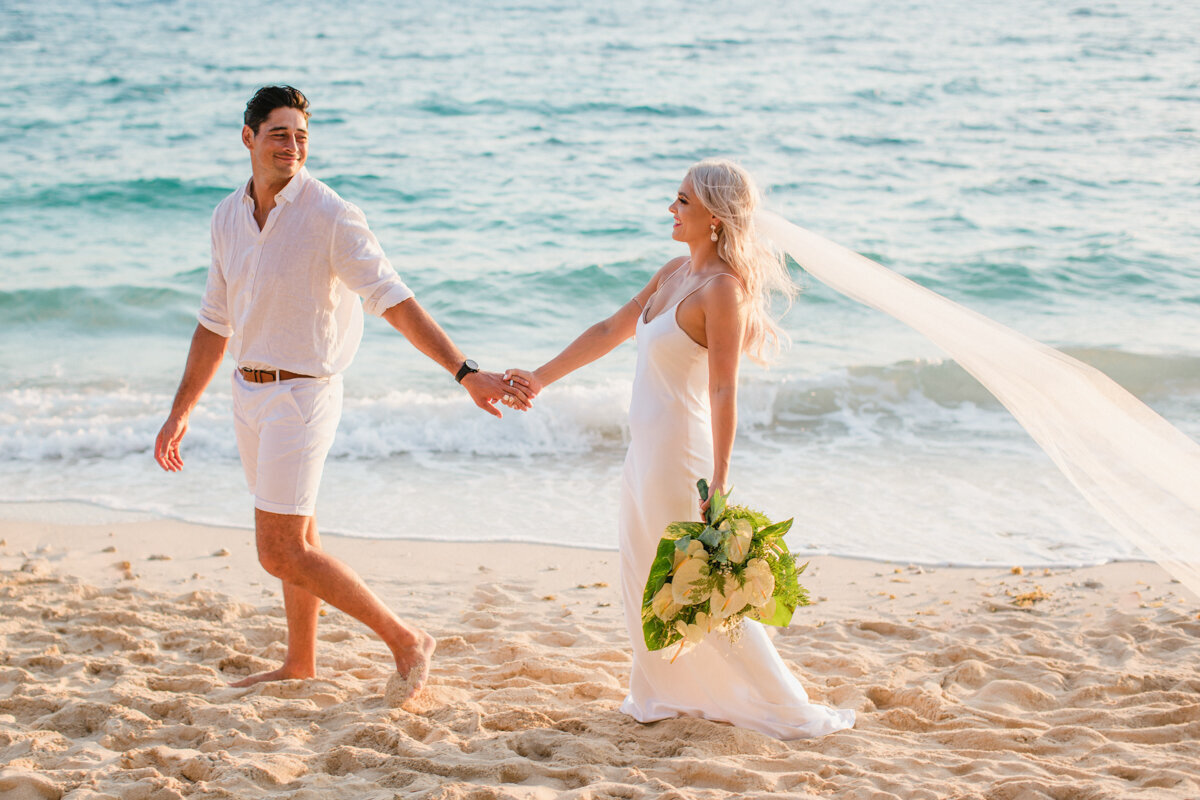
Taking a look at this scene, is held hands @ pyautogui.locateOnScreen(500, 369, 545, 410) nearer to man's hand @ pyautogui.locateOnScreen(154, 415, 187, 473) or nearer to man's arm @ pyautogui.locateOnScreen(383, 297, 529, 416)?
man's arm @ pyautogui.locateOnScreen(383, 297, 529, 416)

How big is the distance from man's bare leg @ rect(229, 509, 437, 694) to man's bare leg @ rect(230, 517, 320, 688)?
0.65ft

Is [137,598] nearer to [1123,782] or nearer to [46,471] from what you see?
[46,471]

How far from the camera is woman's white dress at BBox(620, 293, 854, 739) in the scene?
369 cm

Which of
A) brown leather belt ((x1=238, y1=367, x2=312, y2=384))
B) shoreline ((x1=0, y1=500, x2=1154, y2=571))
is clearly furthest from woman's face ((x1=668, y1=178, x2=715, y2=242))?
shoreline ((x1=0, y1=500, x2=1154, y2=571))

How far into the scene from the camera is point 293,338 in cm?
375

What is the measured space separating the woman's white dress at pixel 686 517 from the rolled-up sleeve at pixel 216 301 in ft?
5.43

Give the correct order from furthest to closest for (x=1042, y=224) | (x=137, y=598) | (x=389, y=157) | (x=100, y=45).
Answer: (x=100, y=45)
(x=389, y=157)
(x=1042, y=224)
(x=137, y=598)

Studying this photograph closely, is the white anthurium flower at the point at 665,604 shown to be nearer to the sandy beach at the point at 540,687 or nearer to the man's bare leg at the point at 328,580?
the sandy beach at the point at 540,687

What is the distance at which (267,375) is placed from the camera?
381 centimetres

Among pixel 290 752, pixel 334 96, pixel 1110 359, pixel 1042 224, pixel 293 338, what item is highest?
pixel 334 96

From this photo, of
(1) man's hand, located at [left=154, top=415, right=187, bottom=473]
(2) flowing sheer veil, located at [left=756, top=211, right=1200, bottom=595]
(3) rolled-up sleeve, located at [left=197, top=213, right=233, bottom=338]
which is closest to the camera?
(2) flowing sheer veil, located at [left=756, top=211, right=1200, bottom=595]

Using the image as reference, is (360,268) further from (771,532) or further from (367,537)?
(367,537)

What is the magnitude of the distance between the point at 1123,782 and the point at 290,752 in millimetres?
2815

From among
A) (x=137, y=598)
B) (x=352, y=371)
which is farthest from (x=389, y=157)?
(x=137, y=598)
